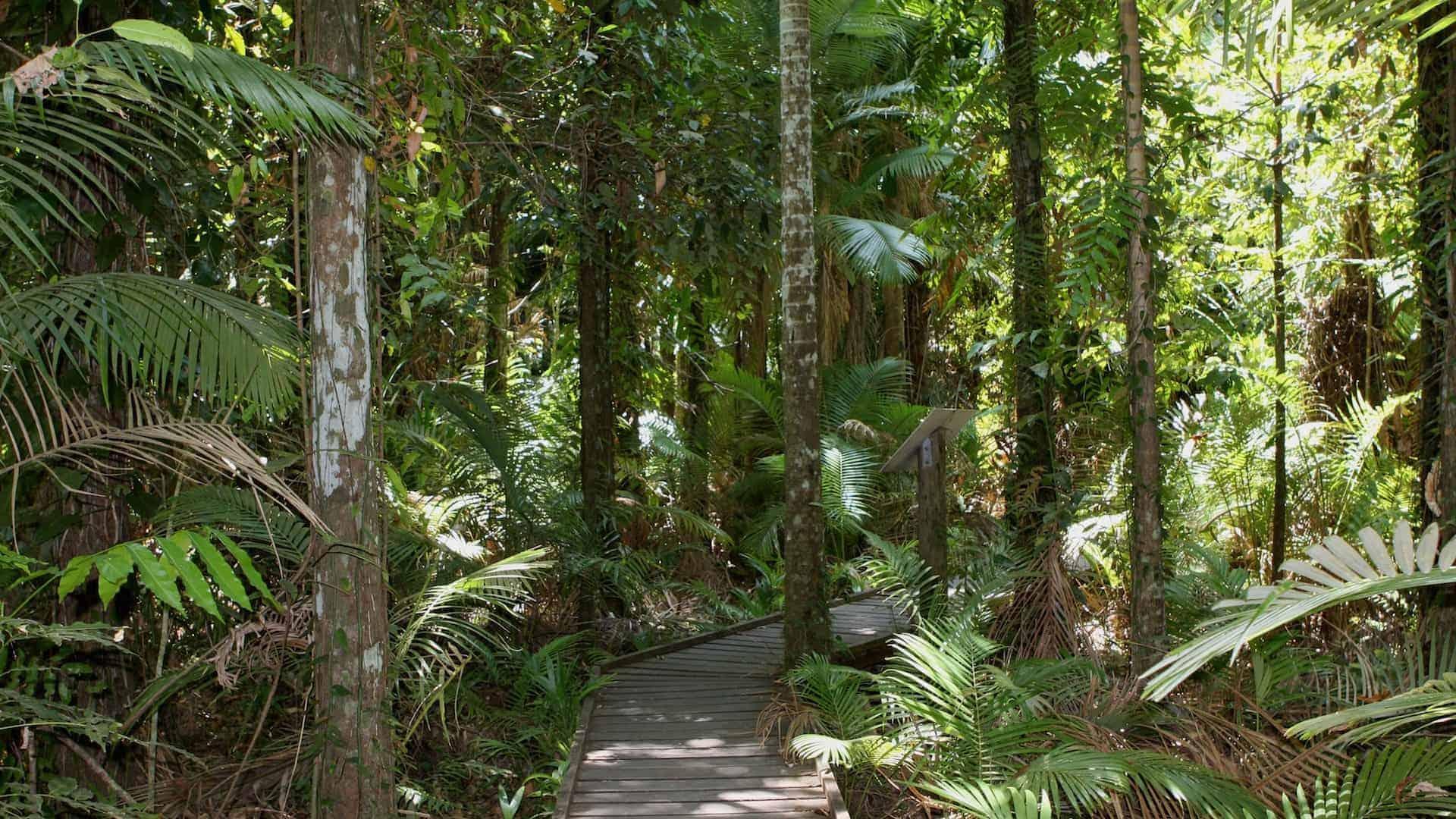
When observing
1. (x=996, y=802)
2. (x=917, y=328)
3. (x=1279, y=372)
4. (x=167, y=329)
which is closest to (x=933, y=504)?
(x=1279, y=372)

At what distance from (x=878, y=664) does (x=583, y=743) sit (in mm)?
3050

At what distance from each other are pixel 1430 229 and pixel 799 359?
11.5 ft

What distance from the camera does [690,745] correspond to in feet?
19.7

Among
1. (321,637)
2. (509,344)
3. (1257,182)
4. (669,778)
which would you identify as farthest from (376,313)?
(509,344)

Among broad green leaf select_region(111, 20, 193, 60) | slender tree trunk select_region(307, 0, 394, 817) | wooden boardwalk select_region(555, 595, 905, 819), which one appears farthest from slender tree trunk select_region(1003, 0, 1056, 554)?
broad green leaf select_region(111, 20, 193, 60)

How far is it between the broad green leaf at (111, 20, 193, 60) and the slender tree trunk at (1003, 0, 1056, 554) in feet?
19.8

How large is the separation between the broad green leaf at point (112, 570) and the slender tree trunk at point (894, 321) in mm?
13783

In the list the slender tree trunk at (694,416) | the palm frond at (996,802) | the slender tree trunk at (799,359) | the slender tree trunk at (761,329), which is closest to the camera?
the palm frond at (996,802)

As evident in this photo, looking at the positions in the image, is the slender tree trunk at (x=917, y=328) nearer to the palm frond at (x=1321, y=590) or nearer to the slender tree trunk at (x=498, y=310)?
the slender tree trunk at (x=498, y=310)

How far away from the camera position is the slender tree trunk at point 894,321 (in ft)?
50.9

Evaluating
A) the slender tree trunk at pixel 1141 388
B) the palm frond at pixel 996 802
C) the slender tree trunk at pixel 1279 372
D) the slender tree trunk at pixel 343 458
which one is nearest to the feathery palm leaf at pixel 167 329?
the slender tree trunk at pixel 343 458

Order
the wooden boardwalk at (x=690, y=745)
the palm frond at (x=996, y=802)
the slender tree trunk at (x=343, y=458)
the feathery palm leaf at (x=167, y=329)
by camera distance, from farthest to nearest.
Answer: the wooden boardwalk at (x=690, y=745), the slender tree trunk at (x=343, y=458), the palm frond at (x=996, y=802), the feathery palm leaf at (x=167, y=329)

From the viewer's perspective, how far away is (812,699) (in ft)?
20.6

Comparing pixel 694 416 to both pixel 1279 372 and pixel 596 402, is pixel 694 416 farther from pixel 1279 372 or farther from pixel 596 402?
pixel 1279 372
